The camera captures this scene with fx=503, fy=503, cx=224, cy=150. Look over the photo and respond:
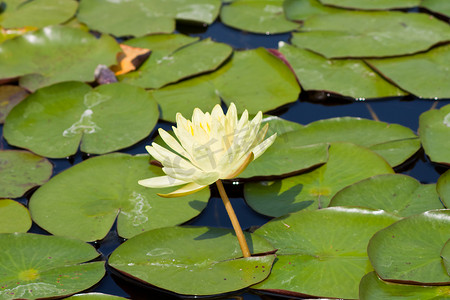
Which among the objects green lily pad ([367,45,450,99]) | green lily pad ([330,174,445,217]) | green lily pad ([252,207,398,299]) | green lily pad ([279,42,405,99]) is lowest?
green lily pad ([252,207,398,299])

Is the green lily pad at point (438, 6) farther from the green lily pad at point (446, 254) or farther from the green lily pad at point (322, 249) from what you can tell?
the green lily pad at point (446, 254)

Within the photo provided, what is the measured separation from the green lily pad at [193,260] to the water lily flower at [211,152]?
370mm

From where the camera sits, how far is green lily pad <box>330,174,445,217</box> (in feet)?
8.02

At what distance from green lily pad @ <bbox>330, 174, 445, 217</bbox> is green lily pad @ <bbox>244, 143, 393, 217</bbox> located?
0.33 feet

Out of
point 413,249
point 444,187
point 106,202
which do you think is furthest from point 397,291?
point 106,202

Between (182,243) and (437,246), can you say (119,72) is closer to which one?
(182,243)

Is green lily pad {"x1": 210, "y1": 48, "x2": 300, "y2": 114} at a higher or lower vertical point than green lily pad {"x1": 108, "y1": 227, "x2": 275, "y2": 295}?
higher

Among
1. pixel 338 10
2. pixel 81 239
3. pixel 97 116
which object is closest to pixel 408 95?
pixel 338 10

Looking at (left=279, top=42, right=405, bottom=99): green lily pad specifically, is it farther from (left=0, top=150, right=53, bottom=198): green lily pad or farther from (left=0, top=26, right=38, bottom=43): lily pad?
(left=0, top=26, right=38, bottom=43): lily pad

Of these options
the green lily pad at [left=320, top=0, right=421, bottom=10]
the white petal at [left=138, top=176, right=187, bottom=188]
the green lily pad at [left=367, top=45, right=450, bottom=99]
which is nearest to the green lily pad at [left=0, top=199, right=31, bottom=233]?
the white petal at [left=138, top=176, right=187, bottom=188]

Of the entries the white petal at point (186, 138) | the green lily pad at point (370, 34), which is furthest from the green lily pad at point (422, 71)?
the white petal at point (186, 138)

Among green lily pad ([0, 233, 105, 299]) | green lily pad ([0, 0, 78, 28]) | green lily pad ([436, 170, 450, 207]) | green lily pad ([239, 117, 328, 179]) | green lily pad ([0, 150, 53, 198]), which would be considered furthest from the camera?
green lily pad ([0, 0, 78, 28])

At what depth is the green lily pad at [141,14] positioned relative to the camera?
14.2ft

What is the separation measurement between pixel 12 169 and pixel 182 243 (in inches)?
50.4
